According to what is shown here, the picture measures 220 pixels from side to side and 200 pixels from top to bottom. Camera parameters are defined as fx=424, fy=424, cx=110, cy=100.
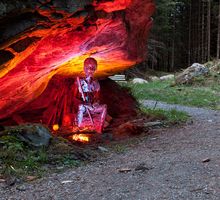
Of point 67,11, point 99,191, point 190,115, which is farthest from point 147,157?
point 190,115

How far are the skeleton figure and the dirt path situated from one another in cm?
132

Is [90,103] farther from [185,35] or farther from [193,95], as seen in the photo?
[185,35]

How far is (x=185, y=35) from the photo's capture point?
43781 millimetres

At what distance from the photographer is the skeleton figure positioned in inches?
319

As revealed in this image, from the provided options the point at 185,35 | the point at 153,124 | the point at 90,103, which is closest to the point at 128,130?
the point at 90,103

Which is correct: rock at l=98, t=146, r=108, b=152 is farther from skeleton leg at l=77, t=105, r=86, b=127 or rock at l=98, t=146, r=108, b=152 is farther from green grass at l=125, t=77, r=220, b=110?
green grass at l=125, t=77, r=220, b=110

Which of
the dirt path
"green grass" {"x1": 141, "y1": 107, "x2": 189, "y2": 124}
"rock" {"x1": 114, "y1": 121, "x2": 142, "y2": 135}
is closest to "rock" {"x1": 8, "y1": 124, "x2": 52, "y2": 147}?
the dirt path

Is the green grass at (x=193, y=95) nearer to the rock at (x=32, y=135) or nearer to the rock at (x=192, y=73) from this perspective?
the rock at (x=192, y=73)

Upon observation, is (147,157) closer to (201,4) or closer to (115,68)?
(115,68)

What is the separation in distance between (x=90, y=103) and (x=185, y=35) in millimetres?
37050

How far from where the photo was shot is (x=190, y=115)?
1075 centimetres

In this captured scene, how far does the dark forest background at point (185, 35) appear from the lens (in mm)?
35938

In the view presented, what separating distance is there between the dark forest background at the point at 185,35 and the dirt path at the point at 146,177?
28350 millimetres

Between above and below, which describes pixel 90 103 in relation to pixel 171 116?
above
